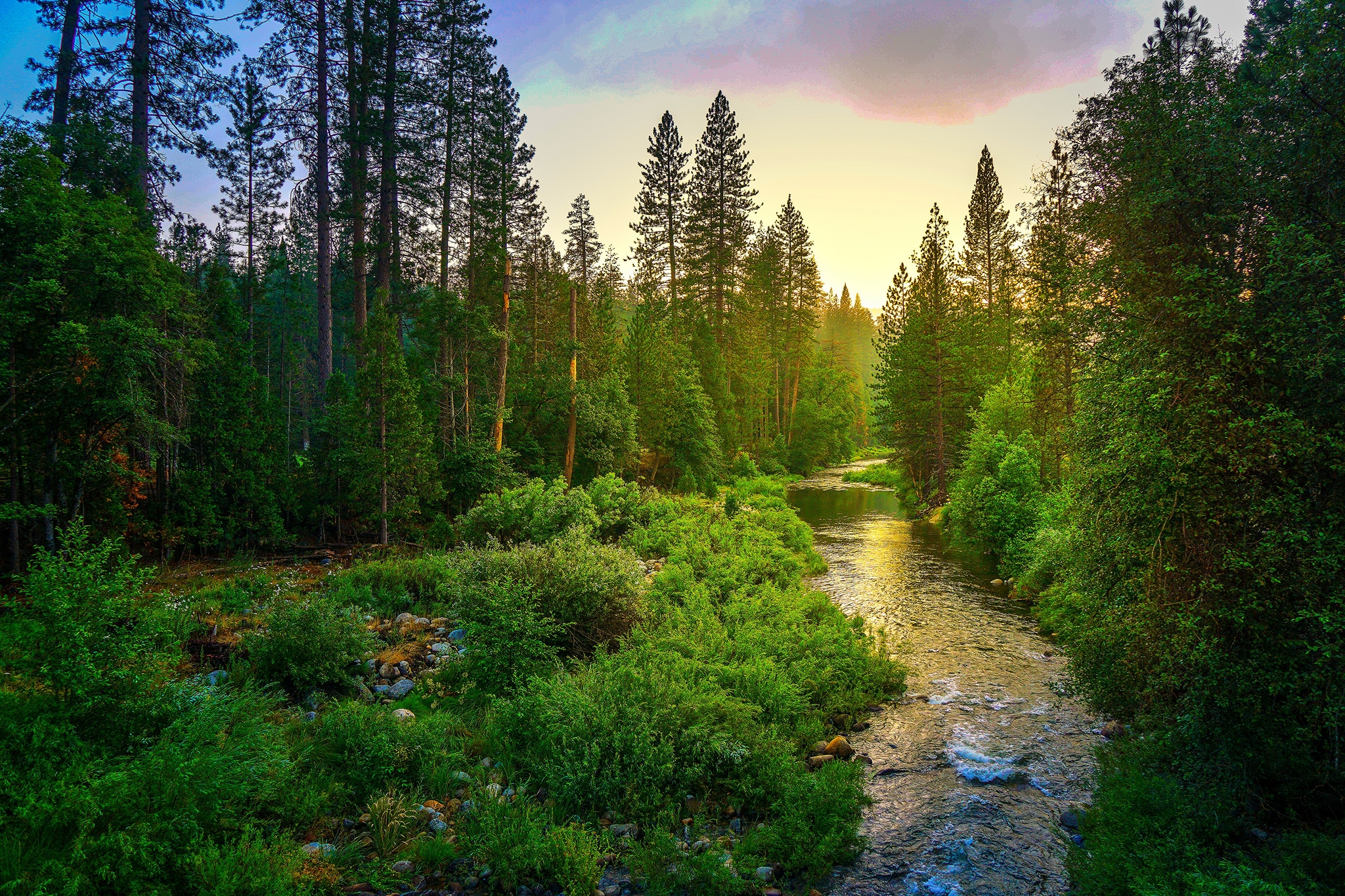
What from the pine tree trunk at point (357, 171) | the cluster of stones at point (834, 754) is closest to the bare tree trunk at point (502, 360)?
the pine tree trunk at point (357, 171)

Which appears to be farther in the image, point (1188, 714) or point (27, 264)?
point (27, 264)

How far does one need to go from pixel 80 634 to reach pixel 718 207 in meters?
37.6

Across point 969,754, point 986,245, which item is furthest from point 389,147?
point 986,245

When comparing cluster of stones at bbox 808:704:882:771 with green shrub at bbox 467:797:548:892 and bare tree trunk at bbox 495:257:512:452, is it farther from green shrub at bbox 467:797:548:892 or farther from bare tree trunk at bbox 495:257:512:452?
bare tree trunk at bbox 495:257:512:452

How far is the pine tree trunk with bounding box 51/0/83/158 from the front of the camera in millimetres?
13281

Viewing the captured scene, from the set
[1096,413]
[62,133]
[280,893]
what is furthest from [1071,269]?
[62,133]

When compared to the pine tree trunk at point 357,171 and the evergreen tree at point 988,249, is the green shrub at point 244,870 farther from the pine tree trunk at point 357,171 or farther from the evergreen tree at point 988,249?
the evergreen tree at point 988,249

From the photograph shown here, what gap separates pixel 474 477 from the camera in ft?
57.9

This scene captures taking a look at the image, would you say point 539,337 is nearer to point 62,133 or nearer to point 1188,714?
point 62,133

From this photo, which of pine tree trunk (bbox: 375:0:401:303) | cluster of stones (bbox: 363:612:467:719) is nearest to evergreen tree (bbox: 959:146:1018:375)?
pine tree trunk (bbox: 375:0:401:303)

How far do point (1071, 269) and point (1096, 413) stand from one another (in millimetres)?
1786

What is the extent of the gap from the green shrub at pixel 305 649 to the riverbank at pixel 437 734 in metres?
0.03

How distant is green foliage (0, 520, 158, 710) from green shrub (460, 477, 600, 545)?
924 centimetres

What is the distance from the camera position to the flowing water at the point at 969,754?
18.1ft
